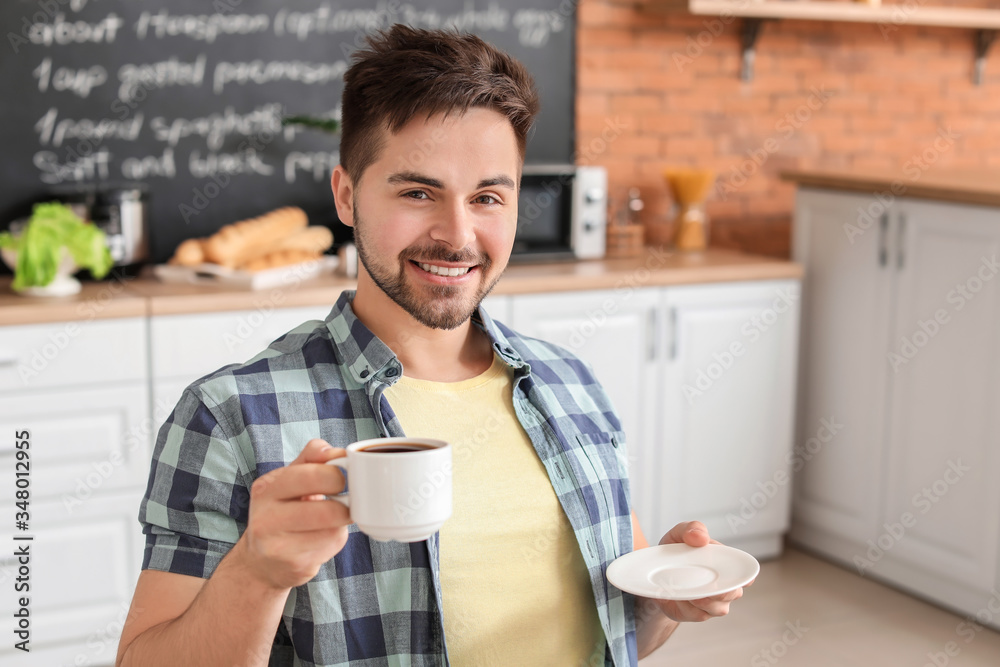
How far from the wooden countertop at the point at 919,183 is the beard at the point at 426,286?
6.21 feet

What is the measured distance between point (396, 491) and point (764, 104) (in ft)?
10.4

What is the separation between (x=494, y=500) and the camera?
1117 mm

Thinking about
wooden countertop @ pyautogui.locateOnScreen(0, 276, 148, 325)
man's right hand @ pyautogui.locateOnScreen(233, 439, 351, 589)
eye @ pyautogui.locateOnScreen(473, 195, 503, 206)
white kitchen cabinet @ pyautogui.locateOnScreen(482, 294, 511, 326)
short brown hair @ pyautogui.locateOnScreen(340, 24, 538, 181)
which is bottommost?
white kitchen cabinet @ pyautogui.locateOnScreen(482, 294, 511, 326)

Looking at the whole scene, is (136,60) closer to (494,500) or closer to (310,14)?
(310,14)

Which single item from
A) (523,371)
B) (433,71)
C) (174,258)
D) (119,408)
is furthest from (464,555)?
(174,258)

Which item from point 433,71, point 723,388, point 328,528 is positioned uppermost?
point 433,71

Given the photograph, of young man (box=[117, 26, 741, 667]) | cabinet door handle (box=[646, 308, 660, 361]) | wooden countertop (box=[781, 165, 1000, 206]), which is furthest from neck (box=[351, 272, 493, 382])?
wooden countertop (box=[781, 165, 1000, 206])

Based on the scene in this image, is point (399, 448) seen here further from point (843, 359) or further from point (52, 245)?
point (843, 359)

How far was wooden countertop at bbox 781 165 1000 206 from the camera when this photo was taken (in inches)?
103

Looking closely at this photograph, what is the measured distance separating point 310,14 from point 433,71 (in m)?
2.07

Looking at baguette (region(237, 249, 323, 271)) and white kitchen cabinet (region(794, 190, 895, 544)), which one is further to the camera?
white kitchen cabinet (region(794, 190, 895, 544))

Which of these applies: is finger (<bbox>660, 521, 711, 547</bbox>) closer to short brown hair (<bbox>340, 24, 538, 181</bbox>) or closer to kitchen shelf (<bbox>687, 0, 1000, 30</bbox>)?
short brown hair (<bbox>340, 24, 538, 181</bbox>)

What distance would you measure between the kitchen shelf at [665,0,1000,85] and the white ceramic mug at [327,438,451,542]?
266 cm

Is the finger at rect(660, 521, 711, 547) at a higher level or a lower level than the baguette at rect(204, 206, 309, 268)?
lower
